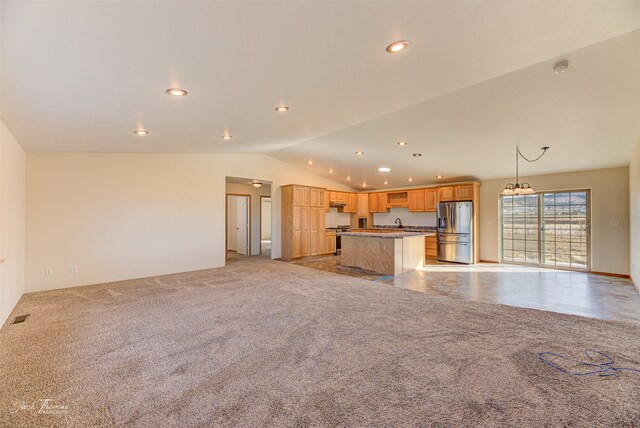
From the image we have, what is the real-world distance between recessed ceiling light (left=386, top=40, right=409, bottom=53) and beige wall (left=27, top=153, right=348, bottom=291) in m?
5.63

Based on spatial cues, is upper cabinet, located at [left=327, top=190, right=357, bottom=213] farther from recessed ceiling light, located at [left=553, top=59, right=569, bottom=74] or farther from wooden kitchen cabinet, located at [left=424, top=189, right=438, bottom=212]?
recessed ceiling light, located at [left=553, top=59, right=569, bottom=74]

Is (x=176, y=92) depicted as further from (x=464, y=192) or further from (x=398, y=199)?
(x=398, y=199)

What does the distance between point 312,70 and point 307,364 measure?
2.59 metres

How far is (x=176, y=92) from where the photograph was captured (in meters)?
2.81

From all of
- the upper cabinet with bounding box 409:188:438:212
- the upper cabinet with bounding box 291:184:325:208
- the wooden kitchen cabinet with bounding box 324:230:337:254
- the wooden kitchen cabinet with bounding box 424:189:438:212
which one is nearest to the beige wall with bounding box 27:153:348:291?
the upper cabinet with bounding box 291:184:325:208

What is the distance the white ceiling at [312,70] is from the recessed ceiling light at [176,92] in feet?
0.35

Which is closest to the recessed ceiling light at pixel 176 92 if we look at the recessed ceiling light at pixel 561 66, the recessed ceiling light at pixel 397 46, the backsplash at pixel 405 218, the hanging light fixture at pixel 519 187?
the recessed ceiling light at pixel 397 46

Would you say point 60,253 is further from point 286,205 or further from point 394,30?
point 394,30

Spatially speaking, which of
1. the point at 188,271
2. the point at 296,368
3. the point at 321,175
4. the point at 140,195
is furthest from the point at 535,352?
the point at 321,175

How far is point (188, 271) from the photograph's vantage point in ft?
21.5

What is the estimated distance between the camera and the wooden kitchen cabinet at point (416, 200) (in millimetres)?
9117

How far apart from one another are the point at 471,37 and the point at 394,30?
64 centimetres

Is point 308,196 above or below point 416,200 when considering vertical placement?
above

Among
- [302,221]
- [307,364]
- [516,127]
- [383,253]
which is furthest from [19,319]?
[516,127]
